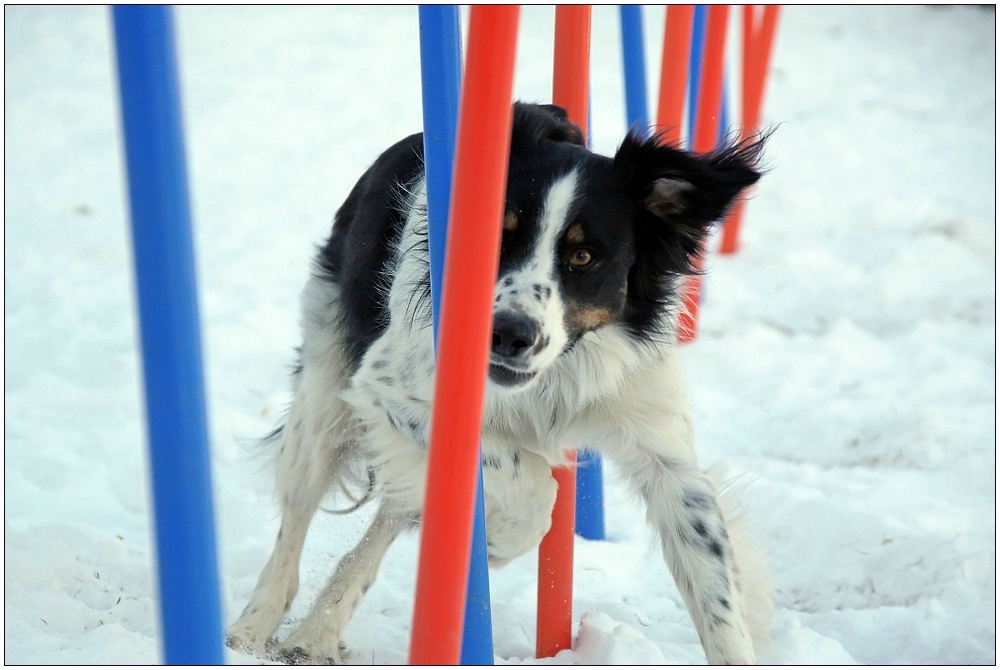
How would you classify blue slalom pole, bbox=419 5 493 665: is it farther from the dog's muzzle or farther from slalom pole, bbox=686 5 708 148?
slalom pole, bbox=686 5 708 148

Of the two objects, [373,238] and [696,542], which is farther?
[373,238]

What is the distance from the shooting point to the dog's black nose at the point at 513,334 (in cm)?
247

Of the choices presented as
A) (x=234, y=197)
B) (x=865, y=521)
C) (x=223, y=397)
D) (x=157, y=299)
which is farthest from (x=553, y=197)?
(x=234, y=197)

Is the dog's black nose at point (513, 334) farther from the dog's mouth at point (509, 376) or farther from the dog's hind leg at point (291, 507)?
the dog's hind leg at point (291, 507)

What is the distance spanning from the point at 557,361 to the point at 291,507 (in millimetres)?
1065

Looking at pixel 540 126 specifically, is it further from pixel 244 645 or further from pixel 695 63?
pixel 695 63

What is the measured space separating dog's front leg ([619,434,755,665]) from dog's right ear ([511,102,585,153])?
35.3 inches

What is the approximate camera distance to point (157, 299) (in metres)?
1.61

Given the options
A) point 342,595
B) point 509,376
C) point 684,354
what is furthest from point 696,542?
point 684,354

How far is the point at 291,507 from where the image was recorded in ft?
11.4

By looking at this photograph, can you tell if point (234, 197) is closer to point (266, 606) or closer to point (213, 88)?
point (213, 88)

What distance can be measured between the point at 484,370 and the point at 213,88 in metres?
7.56

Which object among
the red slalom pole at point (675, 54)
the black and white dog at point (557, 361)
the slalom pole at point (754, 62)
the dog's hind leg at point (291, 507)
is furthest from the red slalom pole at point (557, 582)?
the slalom pole at point (754, 62)

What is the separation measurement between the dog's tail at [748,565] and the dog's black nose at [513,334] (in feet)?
3.05
